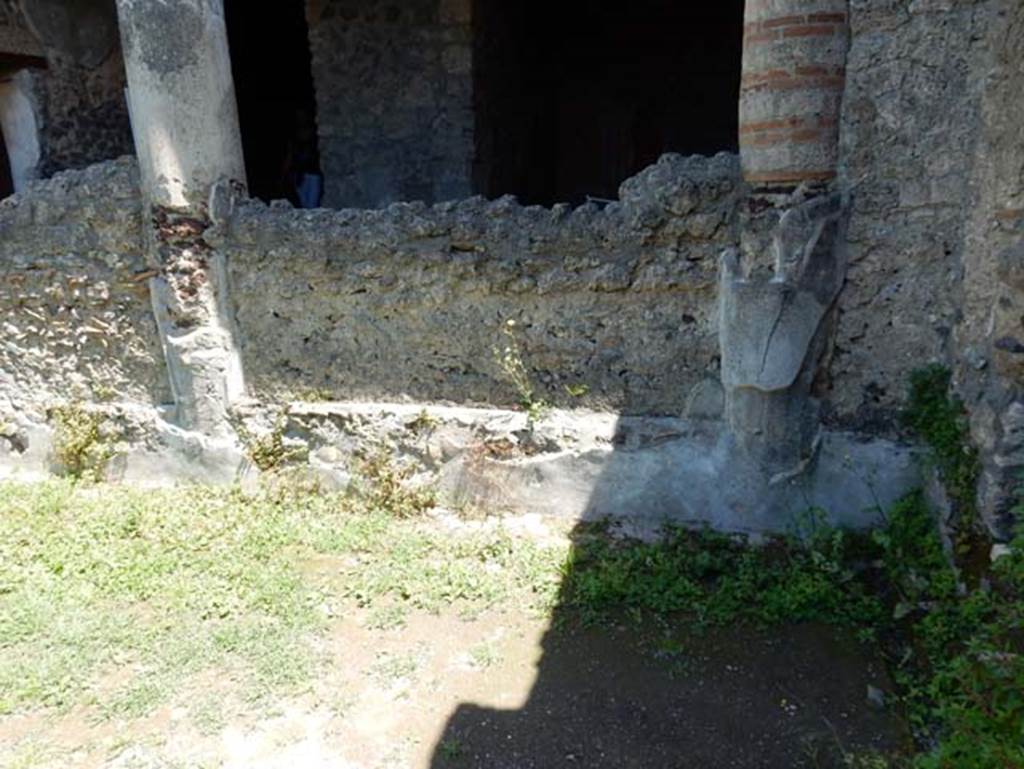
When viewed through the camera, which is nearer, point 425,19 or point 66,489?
point 66,489

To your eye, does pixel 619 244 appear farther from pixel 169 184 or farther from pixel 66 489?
pixel 66 489

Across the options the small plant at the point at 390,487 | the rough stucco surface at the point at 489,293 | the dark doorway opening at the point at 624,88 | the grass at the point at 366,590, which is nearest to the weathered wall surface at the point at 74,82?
the rough stucco surface at the point at 489,293

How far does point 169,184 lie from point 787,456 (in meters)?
3.11

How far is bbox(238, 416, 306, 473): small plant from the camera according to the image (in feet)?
13.7

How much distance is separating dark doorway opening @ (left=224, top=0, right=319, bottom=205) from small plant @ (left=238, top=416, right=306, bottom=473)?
10.8ft

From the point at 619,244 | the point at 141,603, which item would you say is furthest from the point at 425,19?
the point at 141,603

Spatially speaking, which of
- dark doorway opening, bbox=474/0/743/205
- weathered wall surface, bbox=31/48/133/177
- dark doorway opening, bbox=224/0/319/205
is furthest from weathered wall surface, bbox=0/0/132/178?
dark doorway opening, bbox=474/0/743/205

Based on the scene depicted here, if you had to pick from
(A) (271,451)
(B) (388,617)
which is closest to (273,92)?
(A) (271,451)

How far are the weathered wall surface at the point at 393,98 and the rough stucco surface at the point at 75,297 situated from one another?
167 centimetres

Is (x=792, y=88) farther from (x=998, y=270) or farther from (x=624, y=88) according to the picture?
(x=624, y=88)

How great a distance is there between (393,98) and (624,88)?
3.54m

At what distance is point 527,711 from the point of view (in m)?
2.64

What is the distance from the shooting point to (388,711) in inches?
105

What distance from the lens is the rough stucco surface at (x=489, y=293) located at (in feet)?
11.2
